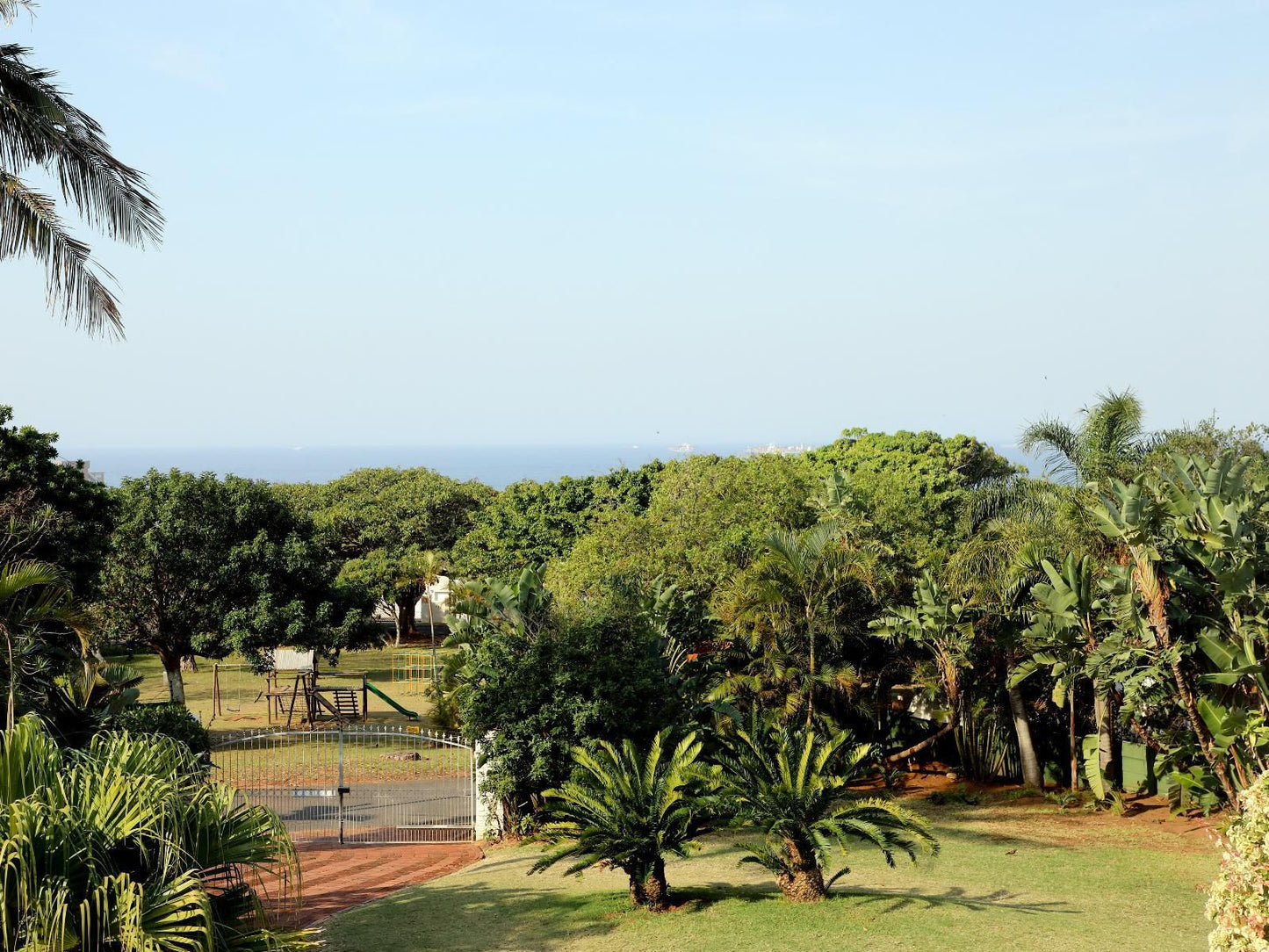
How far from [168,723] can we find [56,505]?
8.72 meters

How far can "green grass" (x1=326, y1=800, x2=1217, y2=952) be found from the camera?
11195 millimetres

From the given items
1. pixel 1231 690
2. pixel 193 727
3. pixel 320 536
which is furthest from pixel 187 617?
pixel 1231 690

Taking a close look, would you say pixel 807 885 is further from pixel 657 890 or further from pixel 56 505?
pixel 56 505

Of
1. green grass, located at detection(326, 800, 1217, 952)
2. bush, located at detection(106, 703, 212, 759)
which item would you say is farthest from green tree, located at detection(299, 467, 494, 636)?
green grass, located at detection(326, 800, 1217, 952)

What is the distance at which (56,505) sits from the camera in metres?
23.4

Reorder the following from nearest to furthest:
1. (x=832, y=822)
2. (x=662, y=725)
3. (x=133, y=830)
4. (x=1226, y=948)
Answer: (x=133, y=830)
(x=1226, y=948)
(x=832, y=822)
(x=662, y=725)

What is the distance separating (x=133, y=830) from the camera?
253 inches

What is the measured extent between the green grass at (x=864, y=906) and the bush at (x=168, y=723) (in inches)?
181

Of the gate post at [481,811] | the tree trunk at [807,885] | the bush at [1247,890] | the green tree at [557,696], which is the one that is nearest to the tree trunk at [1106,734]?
the green tree at [557,696]

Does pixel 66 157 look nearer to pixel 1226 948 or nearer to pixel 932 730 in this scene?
pixel 1226 948

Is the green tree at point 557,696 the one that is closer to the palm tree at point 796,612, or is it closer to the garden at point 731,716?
the garden at point 731,716

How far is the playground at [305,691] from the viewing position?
95.2ft

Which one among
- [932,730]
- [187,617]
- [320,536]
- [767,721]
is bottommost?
[932,730]

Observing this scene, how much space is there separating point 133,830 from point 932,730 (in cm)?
1732
